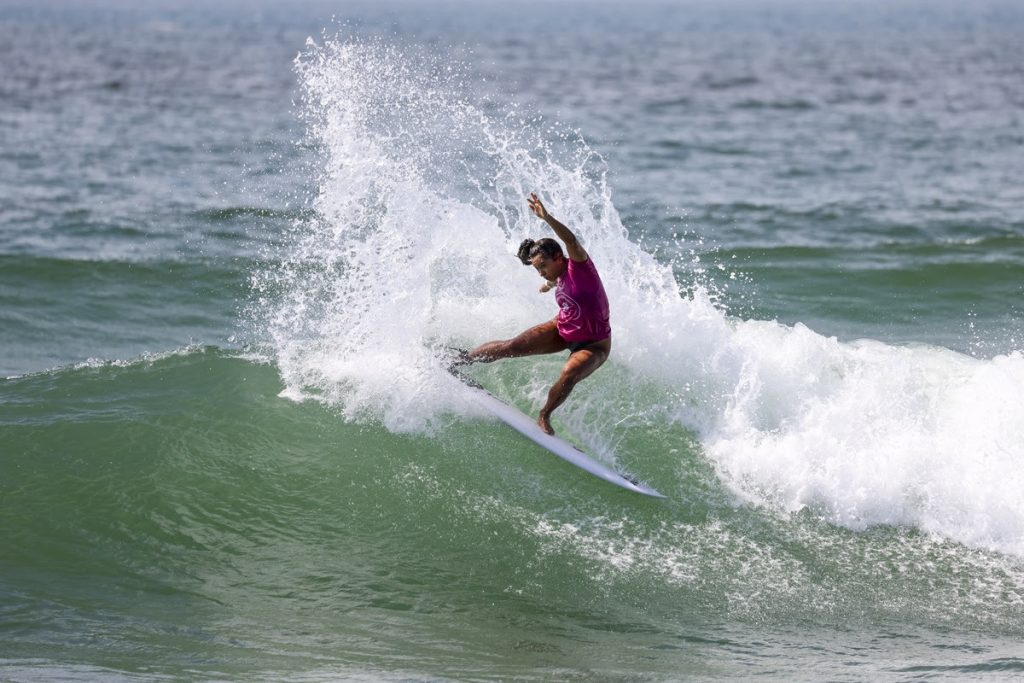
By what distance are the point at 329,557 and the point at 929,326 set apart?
30.6ft

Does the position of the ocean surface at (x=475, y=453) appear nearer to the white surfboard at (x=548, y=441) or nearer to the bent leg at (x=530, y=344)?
the white surfboard at (x=548, y=441)

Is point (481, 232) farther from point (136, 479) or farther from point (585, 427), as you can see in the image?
point (136, 479)

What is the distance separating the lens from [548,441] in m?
9.98

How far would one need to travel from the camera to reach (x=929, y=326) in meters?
15.2

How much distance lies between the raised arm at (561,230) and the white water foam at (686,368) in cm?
189

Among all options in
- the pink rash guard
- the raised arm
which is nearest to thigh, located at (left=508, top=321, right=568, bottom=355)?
the pink rash guard

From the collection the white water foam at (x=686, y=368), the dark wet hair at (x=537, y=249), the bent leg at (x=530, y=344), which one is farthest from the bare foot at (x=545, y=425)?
the dark wet hair at (x=537, y=249)

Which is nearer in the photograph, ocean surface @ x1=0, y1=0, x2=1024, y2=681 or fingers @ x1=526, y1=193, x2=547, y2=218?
ocean surface @ x1=0, y1=0, x2=1024, y2=681

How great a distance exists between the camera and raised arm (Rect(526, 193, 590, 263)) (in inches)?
352

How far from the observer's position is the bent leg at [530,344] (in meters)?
10.1

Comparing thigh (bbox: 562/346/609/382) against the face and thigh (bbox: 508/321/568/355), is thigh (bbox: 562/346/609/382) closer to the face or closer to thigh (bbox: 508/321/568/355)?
thigh (bbox: 508/321/568/355)

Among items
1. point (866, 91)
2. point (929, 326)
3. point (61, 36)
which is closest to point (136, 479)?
point (929, 326)

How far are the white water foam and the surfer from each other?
0.95 metres

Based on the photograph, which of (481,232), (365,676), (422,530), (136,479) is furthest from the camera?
(481,232)
